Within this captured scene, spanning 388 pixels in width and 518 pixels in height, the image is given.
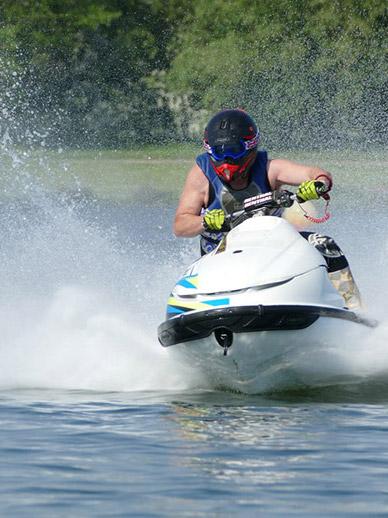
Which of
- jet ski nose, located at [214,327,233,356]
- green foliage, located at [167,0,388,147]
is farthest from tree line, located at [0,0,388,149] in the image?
jet ski nose, located at [214,327,233,356]

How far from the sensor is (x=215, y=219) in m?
9.81

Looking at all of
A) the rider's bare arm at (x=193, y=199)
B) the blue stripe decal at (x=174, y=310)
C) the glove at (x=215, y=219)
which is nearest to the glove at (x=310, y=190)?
the glove at (x=215, y=219)

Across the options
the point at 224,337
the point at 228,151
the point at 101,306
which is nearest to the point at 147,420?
the point at 224,337

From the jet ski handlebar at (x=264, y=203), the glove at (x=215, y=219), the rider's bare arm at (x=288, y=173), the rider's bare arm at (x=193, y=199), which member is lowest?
the glove at (x=215, y=219)

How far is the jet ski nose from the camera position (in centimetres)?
914

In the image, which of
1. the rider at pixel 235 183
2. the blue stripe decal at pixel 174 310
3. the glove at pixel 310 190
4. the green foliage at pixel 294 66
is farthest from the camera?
the green foliage at pixel 294 66

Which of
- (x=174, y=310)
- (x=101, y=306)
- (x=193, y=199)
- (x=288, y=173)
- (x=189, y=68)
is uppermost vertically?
(x=189, y=68)

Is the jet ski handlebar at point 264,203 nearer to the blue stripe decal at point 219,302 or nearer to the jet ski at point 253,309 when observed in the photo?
the jet ski at point 253,309

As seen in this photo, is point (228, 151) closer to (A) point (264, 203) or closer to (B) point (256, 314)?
(A) point (264, 203)

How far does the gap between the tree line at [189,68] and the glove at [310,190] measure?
68.6ft

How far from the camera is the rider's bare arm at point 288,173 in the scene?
10.4 metres

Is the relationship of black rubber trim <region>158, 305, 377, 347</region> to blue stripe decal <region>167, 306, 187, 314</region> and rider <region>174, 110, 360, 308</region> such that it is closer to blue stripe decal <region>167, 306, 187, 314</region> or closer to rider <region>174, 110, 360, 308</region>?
blue stripe decal <region>167, 306, 187, 314</region>

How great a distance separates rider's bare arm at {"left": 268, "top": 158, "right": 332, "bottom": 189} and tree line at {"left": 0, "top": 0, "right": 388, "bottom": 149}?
20.2 m

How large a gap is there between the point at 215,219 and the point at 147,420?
5.37 feet
